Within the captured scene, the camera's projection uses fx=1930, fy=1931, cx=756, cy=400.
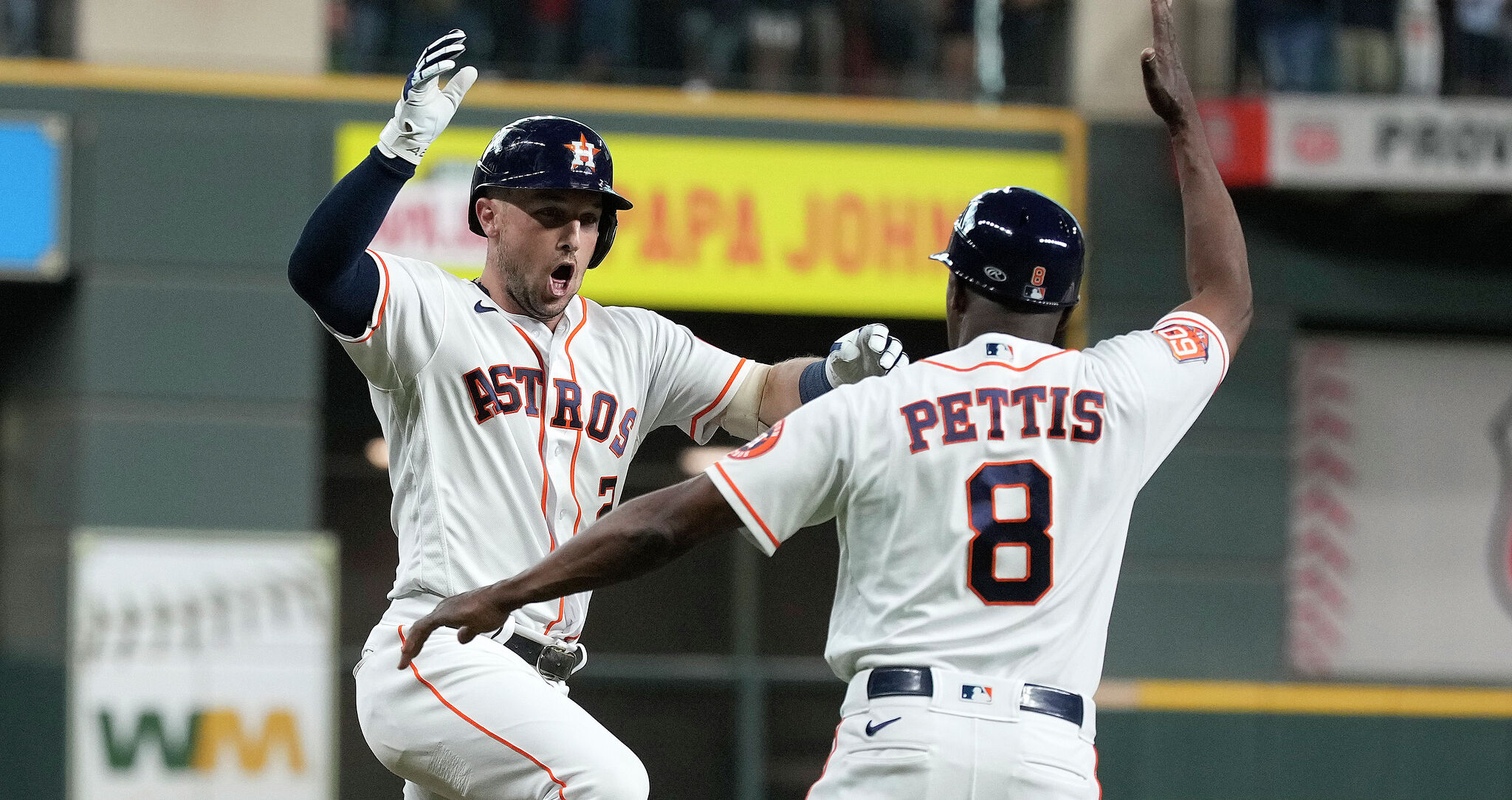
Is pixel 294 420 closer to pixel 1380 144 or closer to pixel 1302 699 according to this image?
pixel 1302 699

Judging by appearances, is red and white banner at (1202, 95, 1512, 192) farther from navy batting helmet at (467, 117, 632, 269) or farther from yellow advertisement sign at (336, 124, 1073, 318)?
navy batting helmet at (467, 117, 632, 269)

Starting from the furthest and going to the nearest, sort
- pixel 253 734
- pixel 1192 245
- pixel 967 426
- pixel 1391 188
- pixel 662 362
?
1. pixel 1391 188
2. pixel 253 734
3. pixel 662 362
4. pixel 1192 245
5. pixel 967 426

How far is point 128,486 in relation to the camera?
1097 cm

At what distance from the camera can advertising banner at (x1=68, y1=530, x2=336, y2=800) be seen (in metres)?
10.6

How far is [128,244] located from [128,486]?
54.5 inches

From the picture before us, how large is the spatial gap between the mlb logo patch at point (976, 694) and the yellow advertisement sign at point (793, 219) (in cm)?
767

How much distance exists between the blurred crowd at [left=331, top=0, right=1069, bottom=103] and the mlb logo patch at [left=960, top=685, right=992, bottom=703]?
8.19m

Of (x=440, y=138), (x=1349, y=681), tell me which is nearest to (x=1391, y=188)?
(x=1349, y=681)

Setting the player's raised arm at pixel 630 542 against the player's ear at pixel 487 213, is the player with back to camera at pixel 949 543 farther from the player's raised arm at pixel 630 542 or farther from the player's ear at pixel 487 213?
the player's ear at pixel 487 213

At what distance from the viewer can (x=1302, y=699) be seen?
11.6m

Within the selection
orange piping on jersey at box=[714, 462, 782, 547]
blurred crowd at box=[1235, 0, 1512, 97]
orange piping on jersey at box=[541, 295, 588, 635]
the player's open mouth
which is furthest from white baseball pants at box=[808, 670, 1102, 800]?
blurred crowd at box=[1235, 0, 1512, 97]

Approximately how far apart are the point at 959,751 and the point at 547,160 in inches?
71.9

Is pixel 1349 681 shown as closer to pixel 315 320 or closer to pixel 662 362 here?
pixel 315 320

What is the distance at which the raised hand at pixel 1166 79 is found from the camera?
490 centimetres
